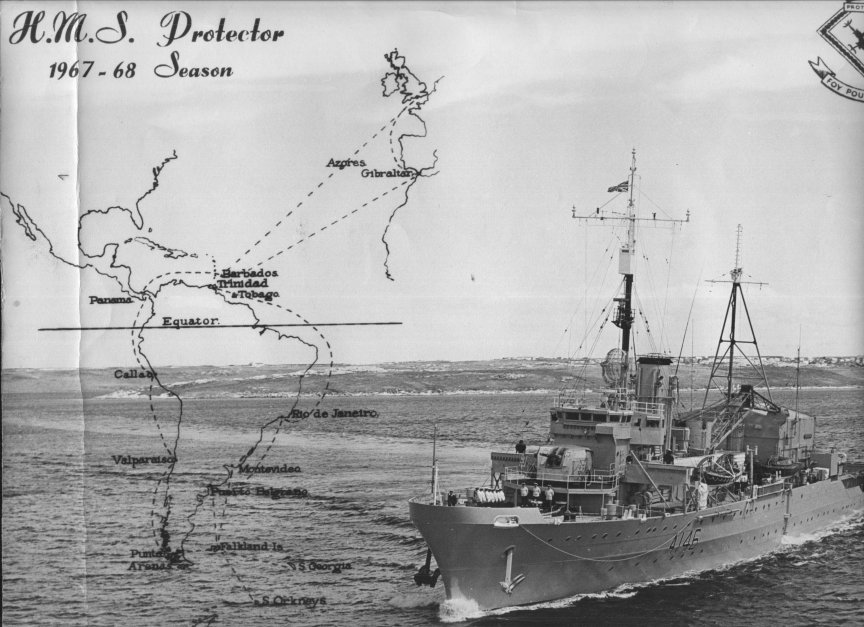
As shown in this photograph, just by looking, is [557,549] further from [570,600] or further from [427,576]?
[427,576]

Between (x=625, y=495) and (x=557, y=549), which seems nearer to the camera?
(x=557, y=549)

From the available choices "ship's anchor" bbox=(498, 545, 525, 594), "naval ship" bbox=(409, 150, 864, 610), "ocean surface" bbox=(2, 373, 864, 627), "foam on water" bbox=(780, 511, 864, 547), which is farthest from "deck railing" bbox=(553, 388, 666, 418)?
"foam on water" bbox=(780, 511, 864, 547)

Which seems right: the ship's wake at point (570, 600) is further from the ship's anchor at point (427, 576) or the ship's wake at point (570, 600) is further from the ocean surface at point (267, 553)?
the ship's anchor at point (427, 576)

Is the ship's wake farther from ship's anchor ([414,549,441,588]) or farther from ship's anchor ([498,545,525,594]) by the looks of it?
ship's anchor ([414,549,441,588])

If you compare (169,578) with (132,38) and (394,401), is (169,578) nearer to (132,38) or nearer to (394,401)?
(132,38)

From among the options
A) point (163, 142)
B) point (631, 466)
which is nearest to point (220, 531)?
point (631, 466)

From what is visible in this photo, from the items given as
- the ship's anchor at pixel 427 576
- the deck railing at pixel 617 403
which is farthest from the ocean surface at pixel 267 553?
the deck railing at pixel 617 403

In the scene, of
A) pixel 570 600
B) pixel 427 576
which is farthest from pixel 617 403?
pixel 427 576
